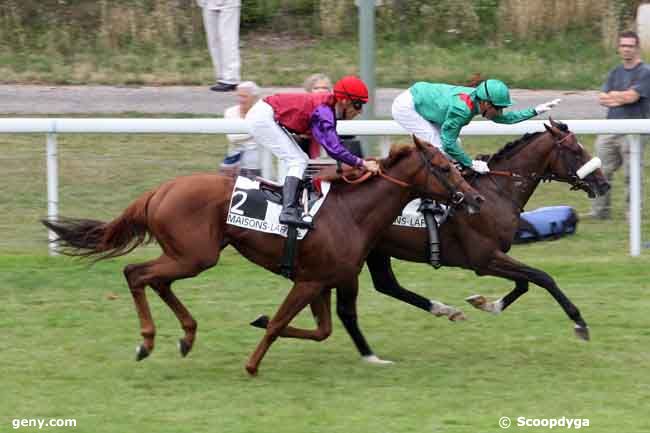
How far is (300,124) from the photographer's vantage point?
7016 millimetres

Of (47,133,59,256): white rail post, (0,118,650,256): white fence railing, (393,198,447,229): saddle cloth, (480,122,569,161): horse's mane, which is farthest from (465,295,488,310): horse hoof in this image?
(47,133,59,256): white rail post

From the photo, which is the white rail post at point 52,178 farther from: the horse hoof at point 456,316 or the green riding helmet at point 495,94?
the green riding helmet at point 495,94

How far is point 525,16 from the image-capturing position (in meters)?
15.7

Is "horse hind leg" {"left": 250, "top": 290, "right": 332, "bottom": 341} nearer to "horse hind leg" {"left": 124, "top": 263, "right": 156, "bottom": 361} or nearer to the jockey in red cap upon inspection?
the jockey in red cap

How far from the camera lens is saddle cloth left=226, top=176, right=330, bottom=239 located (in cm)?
682

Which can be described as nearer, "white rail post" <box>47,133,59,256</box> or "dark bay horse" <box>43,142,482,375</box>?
"dark bay horse" <box>43,142,482,375</box>

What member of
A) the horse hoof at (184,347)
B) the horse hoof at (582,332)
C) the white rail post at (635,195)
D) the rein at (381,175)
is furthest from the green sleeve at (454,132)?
the white rail post at (635,195)

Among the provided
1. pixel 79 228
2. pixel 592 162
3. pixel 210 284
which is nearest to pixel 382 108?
pixel 210 284

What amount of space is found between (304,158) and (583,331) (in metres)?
1.80

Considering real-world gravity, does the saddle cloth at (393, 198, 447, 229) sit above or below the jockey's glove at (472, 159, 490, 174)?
below

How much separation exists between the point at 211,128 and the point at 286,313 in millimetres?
2740

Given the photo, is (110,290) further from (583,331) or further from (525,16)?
(525,16)

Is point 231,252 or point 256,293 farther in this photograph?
point 231,252

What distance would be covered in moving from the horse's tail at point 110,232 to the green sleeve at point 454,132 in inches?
66.1
